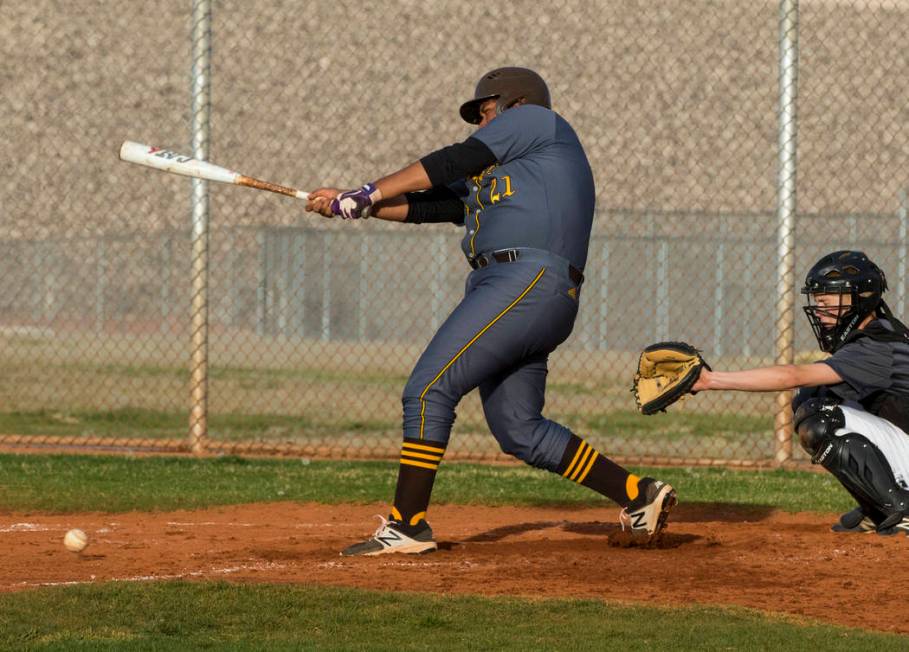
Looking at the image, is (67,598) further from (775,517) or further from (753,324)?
(753,324)

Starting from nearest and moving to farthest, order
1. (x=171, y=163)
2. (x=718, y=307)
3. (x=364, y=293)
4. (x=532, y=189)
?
1. (x=532, y=189)
2. (x=171, y=163)
3. (x=718, y=307)
4. (x=364, y=293)

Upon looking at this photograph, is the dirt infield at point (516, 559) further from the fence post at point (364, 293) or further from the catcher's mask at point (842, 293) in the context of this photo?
the fence post at point (364, 293)

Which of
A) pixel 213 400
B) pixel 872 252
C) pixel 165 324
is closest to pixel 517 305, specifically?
pixel 213 400

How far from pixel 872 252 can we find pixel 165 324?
55.2 ft

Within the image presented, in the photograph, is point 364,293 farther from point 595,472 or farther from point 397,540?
point 397,540

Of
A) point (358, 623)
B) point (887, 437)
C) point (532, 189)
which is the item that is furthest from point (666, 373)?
point (358, 623)

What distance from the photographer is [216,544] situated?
7285 millimetres

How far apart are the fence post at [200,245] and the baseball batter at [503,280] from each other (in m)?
4.55

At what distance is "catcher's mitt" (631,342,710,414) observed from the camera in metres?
6.31

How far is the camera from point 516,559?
6.77 metres

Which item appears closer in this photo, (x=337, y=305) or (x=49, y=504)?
(x=49, y=504)

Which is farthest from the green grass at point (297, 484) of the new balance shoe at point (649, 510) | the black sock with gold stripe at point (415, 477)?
the black sock with gold stripe at point (415, 477)

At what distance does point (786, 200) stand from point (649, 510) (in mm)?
4947

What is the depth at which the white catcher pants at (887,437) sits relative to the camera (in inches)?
281
